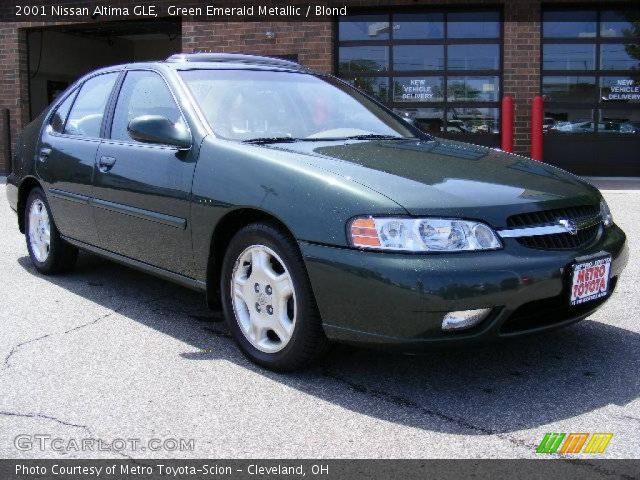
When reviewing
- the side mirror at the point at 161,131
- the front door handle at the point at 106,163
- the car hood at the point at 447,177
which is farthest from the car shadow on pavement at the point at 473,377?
the side mirror at the point at 161,131

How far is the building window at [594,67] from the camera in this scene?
1241cm

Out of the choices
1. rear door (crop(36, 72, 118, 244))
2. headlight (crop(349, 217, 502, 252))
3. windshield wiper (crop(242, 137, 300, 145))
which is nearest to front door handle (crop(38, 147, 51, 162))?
rear door (crop(36, 72, 118, 244))

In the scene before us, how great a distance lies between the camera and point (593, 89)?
12508 millimetres

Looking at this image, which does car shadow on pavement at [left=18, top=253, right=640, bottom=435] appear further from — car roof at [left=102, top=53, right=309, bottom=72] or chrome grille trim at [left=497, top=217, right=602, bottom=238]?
car roof at [left=102, top=53, right=309, bottom=72]

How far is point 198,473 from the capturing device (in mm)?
2695

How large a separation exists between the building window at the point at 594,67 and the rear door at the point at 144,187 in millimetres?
9233

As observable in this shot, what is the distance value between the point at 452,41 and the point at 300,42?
2.42 m

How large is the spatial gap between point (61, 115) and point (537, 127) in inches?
318

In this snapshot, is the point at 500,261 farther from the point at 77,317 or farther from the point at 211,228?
the point at 77,317

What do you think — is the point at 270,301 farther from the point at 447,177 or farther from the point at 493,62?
the point at 493,62

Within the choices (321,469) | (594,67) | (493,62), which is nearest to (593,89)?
(594,67)

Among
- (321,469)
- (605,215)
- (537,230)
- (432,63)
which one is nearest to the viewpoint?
(321,469)

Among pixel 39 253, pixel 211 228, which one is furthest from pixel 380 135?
pixel 39 253

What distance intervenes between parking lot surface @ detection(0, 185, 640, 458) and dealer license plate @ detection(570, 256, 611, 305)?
1.23 ft
